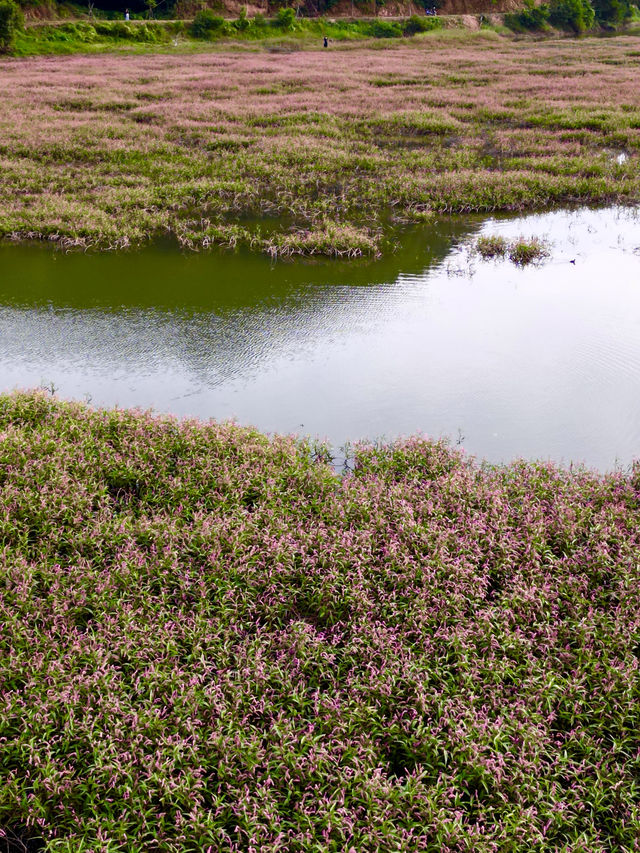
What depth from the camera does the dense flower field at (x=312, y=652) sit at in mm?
3865

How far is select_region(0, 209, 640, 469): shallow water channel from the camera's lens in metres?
8.70

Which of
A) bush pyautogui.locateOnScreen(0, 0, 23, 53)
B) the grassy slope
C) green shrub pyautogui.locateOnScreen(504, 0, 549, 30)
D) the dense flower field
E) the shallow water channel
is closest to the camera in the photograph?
the dense flower field

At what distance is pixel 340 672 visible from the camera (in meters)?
4.91

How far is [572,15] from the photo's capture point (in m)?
78.1

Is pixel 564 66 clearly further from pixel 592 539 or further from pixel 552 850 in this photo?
pixel 552 850

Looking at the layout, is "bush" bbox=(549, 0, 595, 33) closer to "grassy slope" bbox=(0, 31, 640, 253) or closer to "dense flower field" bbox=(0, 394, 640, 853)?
"grassy slope" bbox=(0, 31, 640, 253)

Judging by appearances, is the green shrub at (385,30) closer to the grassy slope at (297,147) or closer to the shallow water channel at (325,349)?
the grassy slope at (297,147)

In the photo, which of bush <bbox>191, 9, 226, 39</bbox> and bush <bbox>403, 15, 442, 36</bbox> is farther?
bush <bbox>403, 15, 442, 36</bbox>

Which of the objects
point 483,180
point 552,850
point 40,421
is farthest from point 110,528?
point 483,180

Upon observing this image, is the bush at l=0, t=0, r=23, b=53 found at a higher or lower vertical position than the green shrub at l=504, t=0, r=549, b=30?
lower

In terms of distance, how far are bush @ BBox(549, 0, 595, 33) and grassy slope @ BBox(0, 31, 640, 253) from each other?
46092mm

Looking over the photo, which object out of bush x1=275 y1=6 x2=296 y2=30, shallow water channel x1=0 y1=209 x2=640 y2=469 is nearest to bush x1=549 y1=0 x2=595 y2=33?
bush x1=275 y1=6 x2=296 y2=30

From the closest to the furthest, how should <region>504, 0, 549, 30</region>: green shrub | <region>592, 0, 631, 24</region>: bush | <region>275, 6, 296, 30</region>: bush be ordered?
1. <region>275, 6, 296, 30</region>: bush
2. <region>504, 0, 549, 30</region>: green shrub
3. <region>592, 0, 631, 24</region>: bush

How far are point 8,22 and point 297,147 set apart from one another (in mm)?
40360
